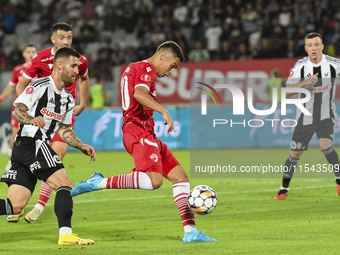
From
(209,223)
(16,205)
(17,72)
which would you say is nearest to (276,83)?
(17,72)

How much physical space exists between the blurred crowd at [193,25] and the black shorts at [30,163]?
15246mm

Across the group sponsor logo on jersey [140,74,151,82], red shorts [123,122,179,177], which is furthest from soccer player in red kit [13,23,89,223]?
sponsor logo on jersey [140,74,151,82]

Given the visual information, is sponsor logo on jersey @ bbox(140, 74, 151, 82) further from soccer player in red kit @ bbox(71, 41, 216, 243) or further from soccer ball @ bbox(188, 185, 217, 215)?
soccer ball @ bbox(188, 185, 217, 215)

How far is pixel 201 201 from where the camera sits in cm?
561

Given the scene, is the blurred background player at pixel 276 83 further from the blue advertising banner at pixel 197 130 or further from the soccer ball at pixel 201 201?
the soccer ball at pixel 201 201

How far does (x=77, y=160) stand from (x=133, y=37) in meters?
9.03

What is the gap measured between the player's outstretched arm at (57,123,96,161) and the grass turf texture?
0.92 meters

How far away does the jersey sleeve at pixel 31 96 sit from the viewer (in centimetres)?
547

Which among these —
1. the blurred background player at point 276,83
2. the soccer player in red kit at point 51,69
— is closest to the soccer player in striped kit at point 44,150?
the soccer player in red kit at point 51,69

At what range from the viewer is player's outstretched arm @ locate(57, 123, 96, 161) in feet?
18.5

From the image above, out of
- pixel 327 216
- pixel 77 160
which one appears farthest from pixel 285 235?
pixel 77 160

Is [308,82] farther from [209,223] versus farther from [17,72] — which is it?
[17,72]

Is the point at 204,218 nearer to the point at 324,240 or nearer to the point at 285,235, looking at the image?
the point at 285,235

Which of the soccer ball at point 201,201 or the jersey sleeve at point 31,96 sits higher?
the jersey sleeve at point 31,96
